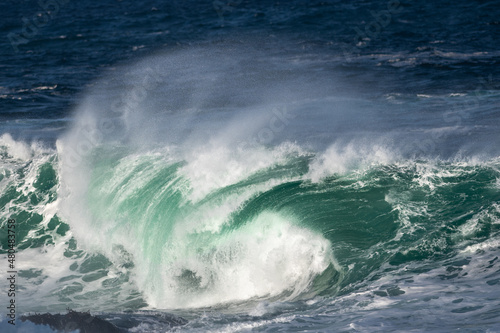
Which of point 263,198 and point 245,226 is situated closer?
point 245,226

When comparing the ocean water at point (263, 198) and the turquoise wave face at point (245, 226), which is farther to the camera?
the turquoise wave face at point (245, 226)

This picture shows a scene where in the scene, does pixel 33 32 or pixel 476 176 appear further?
pixel 33 32

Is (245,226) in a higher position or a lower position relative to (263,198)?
lower

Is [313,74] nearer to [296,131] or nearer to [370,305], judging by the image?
[296,131]

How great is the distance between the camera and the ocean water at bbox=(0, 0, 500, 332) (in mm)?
8922

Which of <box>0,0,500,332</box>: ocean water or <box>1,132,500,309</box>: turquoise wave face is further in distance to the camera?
<box>1,132,500,309</box>: turquoise wave face

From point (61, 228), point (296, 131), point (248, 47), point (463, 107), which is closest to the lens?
point (61, 228)

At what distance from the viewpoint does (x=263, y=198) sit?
1159cm

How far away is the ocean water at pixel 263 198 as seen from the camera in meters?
8.92

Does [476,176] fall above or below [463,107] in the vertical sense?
below

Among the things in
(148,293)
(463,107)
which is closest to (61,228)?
(148,293)

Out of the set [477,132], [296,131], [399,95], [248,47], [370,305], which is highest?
[248,47]

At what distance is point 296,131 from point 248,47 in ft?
43.2

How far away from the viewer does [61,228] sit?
12914 millimetres
